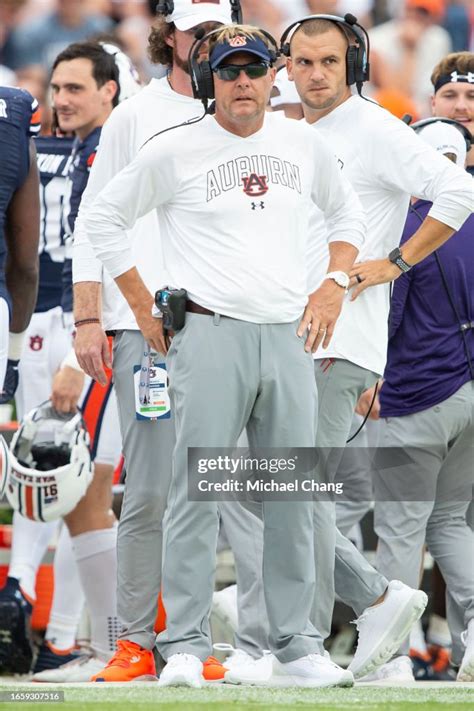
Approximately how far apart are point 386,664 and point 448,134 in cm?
210

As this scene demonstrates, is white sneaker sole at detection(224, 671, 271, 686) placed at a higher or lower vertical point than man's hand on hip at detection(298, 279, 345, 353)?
lower

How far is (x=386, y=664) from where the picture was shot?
5500mm

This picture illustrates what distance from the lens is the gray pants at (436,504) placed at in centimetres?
567

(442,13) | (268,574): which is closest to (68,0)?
(442,13)

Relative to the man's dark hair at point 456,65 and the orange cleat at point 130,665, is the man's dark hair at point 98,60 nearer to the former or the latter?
the man's dark hair at point 456,65

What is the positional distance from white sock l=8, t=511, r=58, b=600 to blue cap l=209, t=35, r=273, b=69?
2813 mm

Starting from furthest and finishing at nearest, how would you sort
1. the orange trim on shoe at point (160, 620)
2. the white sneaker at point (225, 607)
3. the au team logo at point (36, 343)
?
the au team logo at point (36, 343) < the white sneaker at point (225, 607) < the orange trim on shoe at point (160, 620)

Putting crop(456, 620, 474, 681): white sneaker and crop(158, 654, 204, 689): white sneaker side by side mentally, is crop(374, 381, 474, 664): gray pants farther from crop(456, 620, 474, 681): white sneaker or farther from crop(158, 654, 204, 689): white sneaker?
crop(158, 654, 204, 689): white sneaker

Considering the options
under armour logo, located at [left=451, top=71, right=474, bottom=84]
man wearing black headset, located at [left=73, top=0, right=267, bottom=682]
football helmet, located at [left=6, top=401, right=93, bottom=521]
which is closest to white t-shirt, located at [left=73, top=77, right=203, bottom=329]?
man wearing black headset, located at [left=73, top=0, right=267, bottom=682]

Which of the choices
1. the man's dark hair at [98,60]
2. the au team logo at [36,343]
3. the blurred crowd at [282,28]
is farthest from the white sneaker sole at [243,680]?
the blurred crowd at [282,28]

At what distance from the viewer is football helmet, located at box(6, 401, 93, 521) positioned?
5.91 metres

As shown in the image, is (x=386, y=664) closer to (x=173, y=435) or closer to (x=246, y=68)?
(x=173, y=435)

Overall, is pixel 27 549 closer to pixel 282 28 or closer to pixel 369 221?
pixel 369 221

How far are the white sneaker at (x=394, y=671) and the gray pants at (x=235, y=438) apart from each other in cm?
97
